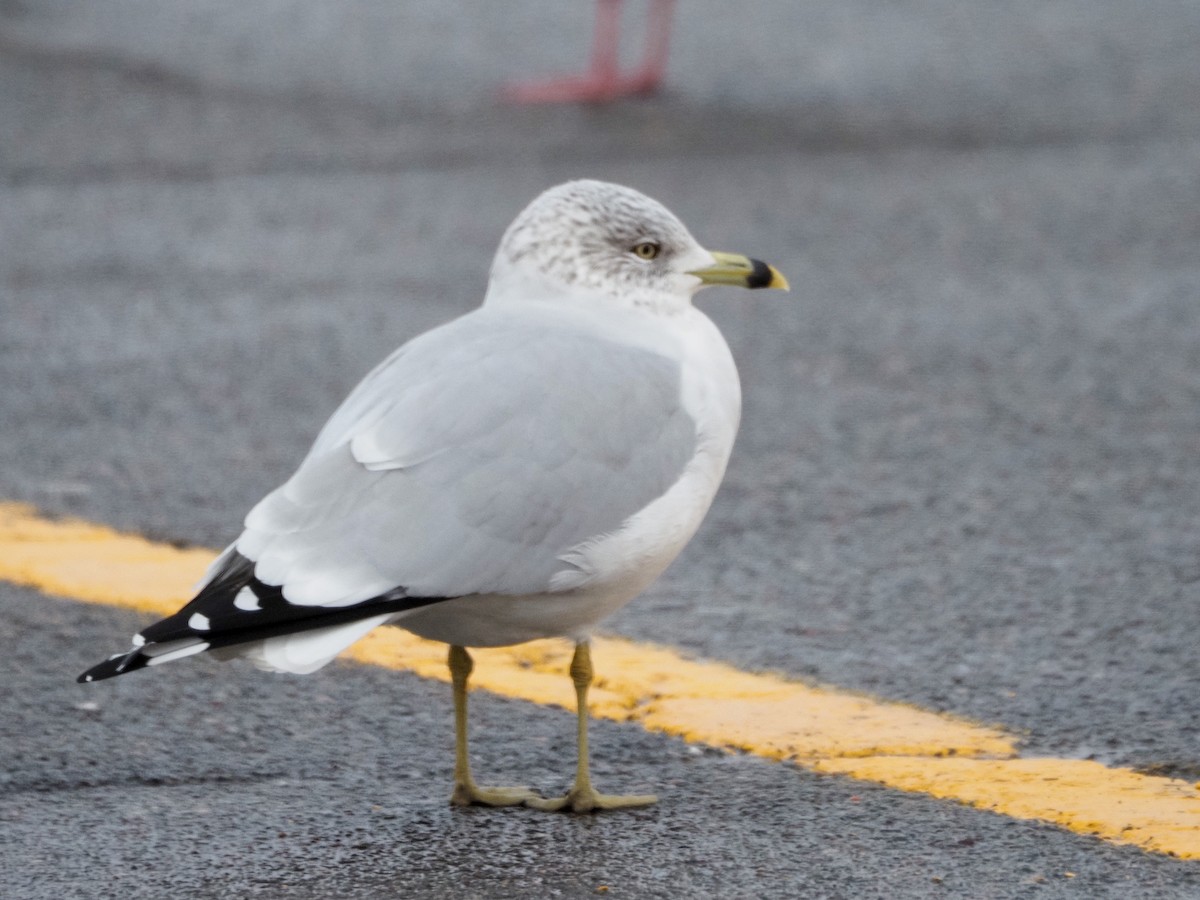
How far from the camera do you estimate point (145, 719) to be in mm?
3355

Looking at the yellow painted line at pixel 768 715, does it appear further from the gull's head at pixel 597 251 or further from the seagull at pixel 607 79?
the seagull at pixel 607 79

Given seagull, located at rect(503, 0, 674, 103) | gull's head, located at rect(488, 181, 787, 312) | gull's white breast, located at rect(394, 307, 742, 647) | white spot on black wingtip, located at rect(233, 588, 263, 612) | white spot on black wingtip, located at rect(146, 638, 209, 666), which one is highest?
seagull, located at rect(503, 0, 674, 103)

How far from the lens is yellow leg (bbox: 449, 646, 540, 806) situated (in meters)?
3.03

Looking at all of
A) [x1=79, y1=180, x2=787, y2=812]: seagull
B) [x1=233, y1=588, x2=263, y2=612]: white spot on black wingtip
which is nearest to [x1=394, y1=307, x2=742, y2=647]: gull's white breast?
[x1=79, y1=180, x2=787, y2=812]: seagull

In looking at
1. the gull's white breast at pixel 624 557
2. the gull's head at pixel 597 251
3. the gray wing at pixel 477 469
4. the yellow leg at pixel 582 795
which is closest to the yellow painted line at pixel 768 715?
the yellow leg at pixel 582 795

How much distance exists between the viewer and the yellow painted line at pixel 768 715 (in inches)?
117

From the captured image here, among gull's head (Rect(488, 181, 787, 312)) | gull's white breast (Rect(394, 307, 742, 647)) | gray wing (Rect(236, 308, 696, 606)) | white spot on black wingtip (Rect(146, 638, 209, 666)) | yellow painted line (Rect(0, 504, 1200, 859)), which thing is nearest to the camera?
white spot on black wingtip (Rect(146, 638, 209, 666))

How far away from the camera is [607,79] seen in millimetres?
9688

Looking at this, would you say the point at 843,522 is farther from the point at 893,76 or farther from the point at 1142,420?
the point at 893,76

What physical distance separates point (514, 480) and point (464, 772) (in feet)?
1.61

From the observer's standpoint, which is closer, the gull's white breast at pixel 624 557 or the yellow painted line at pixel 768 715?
the gull's white breast at pixel 624 557

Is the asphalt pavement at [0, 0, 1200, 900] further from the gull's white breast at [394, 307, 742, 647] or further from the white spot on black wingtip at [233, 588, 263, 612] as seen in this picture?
the white spot on black wingtip at [233, 588, 263, 612]

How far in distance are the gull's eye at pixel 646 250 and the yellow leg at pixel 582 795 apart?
63 centimetres

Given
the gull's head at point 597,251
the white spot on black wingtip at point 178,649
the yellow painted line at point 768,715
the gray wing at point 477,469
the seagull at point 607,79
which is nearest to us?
the white spot on black wingtip at point 178,649
